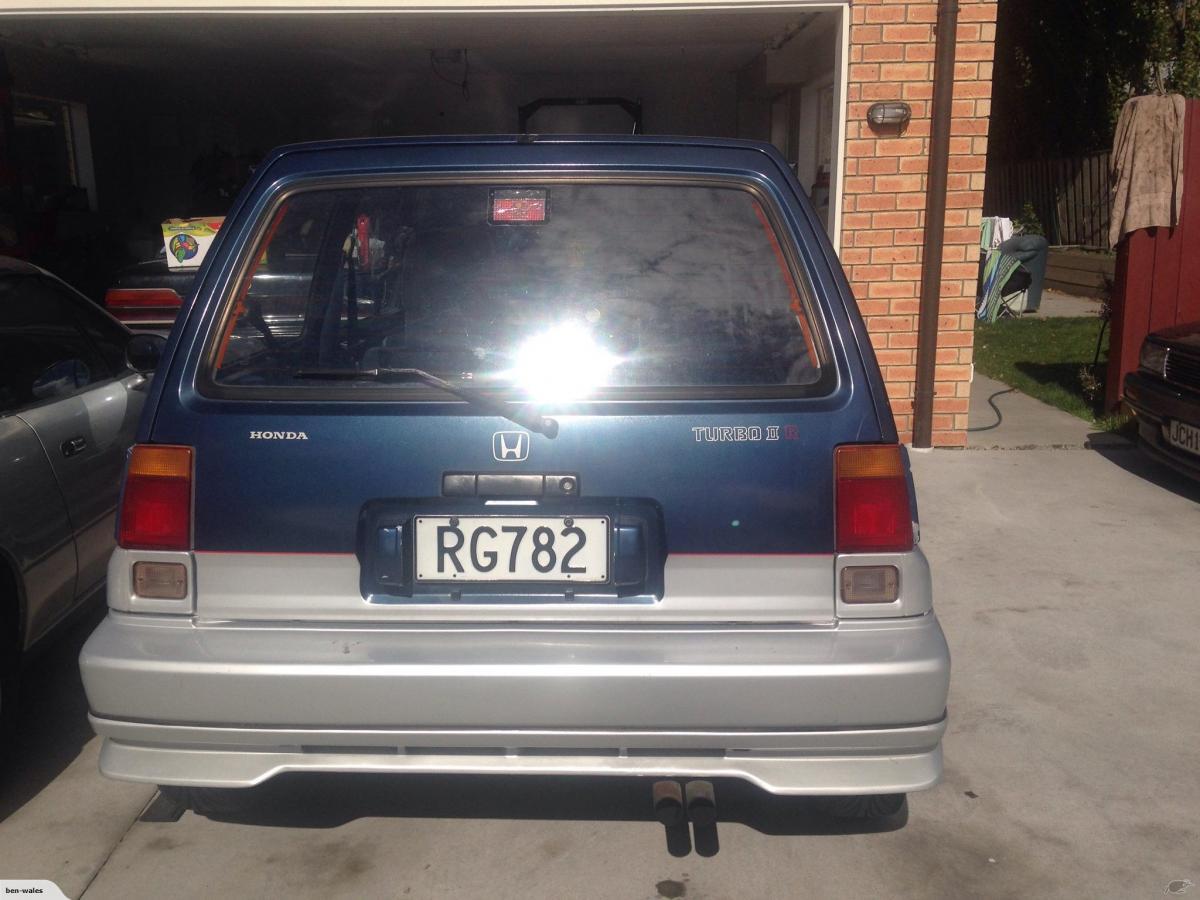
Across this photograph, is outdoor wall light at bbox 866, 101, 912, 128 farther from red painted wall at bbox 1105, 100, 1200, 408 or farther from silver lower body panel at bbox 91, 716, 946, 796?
silver lower body panel at bbox 91, 716, 946, 796

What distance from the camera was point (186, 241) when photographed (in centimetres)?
845

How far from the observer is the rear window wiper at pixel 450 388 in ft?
8.36

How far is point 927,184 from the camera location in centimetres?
Answer: 693

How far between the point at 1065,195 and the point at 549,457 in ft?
56.8

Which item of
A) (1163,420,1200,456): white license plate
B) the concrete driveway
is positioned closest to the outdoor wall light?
(1163,420,1200,456): white license plate

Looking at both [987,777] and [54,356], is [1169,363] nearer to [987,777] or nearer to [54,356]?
[987,777]

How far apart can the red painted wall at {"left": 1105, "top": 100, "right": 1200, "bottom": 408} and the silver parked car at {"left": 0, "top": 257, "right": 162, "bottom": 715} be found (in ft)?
19.6

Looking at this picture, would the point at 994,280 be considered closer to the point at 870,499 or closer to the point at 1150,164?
the point at 1150,164

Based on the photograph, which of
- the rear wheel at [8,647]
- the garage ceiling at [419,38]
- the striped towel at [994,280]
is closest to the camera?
the rear wheel at [8,647]

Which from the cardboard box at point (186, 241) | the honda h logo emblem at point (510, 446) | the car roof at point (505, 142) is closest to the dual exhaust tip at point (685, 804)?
the honda h logo emblem at point (510, 446)

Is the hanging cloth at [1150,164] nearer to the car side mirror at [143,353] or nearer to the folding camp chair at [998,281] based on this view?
the car side mirror at [143,353]

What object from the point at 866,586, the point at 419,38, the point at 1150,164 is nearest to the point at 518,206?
the point at 866,586

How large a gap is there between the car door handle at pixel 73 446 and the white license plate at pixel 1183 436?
512cm

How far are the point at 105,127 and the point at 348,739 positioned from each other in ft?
41.3
